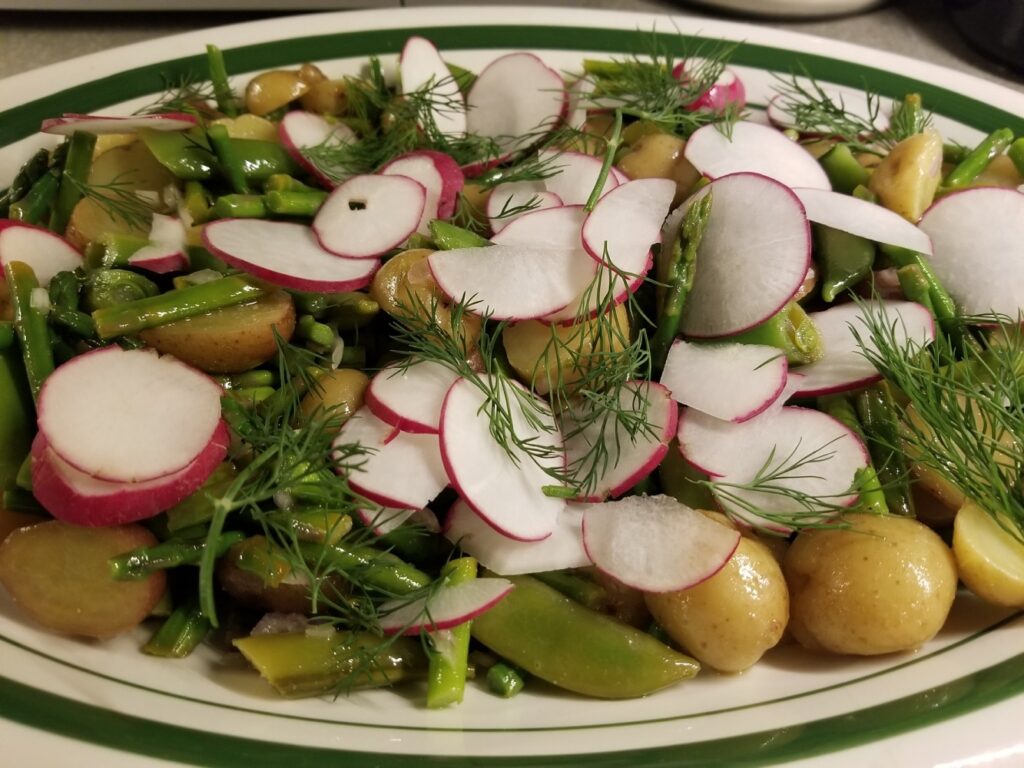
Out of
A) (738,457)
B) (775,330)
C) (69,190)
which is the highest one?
(69,190)

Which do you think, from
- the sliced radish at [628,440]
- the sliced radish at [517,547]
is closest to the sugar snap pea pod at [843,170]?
the sliced radish at [628,440]

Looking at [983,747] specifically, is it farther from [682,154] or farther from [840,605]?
[682,154]

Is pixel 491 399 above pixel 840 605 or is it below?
above

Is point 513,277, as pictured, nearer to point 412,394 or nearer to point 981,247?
point 412,394

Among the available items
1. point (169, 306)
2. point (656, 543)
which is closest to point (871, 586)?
point (656, 543)

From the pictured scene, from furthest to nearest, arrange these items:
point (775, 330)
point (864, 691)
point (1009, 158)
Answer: point (1009, 158) < point (775, 330) < point (864, 691)

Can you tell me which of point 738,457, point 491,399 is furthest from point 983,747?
point 491,399

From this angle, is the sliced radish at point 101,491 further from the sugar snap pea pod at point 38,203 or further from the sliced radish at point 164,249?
the sugar snap pea pod at point 38,203
